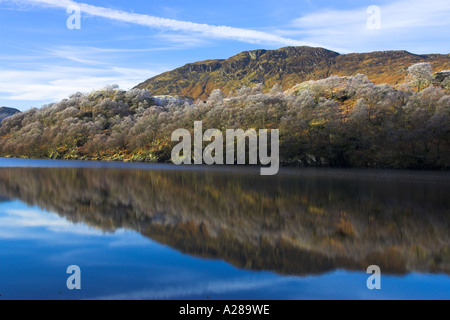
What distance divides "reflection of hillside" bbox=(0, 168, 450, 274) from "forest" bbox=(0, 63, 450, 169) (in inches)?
2090

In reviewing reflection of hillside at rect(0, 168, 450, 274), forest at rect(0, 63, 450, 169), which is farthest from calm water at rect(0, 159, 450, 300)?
forest at rect(0, 63, 450, 169)

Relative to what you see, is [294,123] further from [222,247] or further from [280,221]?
[222,247]

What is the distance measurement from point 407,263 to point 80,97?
6786 inches

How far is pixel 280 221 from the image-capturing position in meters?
20.5

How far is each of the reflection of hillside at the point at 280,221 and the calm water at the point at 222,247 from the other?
7 centimetres

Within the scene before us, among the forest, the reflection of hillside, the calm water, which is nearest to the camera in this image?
the calm water

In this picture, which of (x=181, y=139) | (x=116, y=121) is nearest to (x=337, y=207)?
(x=181, y=139)

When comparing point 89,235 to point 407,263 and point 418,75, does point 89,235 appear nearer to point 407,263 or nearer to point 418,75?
point 407,263

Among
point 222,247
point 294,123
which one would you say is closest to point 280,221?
point 222,247

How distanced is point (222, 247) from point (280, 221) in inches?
236

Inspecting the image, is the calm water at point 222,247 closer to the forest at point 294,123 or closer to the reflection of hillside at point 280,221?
the reflection of hillside at point 280,221

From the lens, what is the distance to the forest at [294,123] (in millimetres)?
83688

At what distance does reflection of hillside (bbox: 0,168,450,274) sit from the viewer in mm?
14203

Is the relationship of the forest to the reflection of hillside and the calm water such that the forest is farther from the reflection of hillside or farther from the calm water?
the calm water
